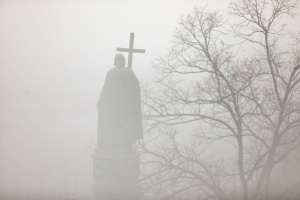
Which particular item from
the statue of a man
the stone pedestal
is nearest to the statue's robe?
the statue of a man

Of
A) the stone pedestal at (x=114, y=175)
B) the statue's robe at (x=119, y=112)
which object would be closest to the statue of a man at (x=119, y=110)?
the statue's robe at (x=119, y=112)

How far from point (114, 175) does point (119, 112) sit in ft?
3.08

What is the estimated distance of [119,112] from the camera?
5184mm

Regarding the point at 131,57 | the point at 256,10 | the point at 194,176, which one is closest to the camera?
the point at 131,57

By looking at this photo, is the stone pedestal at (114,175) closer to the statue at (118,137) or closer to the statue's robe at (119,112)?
the statue at (118,137)

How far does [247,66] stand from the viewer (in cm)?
674

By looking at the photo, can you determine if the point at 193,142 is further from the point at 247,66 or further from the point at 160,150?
the point at 247,66

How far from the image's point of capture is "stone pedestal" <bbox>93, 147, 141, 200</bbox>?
488 cm

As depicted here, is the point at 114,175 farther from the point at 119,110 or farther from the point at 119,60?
the point at 119,60

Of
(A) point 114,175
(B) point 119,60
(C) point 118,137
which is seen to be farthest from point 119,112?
(A) point 114,175

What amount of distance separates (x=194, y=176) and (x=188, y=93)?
1.69 meters

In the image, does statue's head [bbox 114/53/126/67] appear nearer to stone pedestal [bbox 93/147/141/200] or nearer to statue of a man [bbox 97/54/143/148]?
statue of a man [bbox 97/54/143/148]

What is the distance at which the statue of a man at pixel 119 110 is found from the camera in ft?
16.8

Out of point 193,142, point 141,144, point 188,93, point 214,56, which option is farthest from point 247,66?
point 141,144
